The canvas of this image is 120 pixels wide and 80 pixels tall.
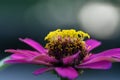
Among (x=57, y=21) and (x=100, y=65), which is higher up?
(x=57, y=21)

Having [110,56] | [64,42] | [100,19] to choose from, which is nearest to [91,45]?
[64,42]

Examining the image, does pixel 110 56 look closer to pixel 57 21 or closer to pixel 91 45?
pixel 91 45

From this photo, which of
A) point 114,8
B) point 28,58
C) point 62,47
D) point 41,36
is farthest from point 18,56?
point 114,8

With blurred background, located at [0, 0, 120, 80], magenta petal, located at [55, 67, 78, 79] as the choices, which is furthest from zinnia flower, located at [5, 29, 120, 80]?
blurred background, located at [0, 0, 120, 80]

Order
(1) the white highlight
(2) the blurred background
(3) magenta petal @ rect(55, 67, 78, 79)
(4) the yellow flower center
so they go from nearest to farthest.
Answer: (3) magenta petal @ rect(55, 67, 78, 79) < (4) the yellow flower center < (2) the blurred background < (1) the white highlight

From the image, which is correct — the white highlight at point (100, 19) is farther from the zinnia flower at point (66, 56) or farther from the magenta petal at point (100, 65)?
the magenta petal at point (100, 65)

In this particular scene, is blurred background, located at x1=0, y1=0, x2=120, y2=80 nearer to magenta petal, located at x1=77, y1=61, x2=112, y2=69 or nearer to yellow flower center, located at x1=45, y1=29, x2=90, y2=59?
yellow flower center, located at x1=45, y1=29, x2=90, y2=59
